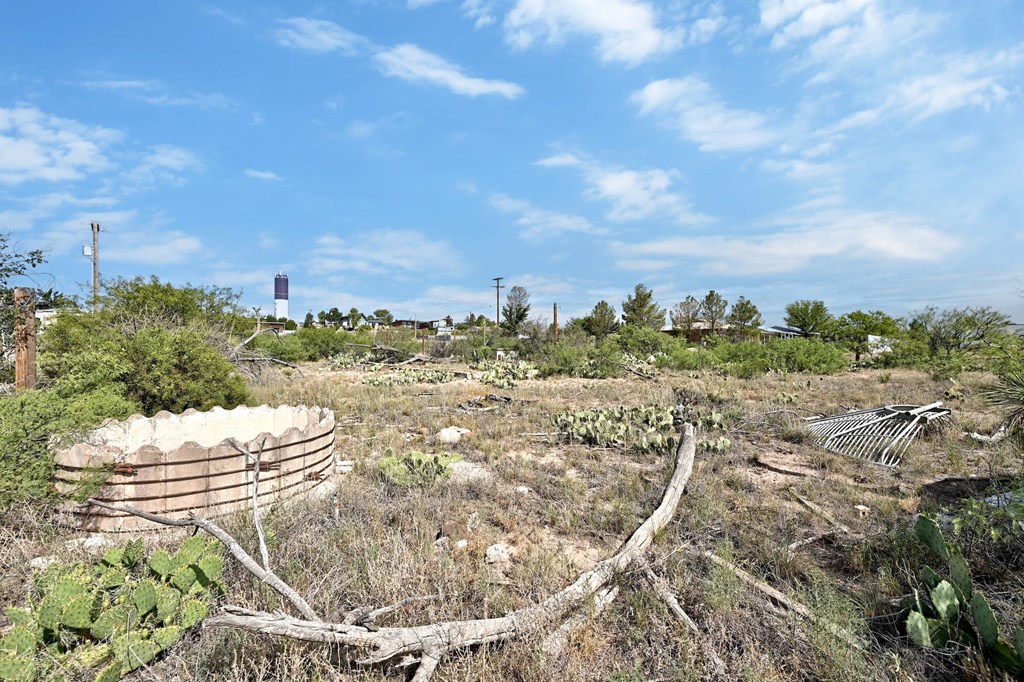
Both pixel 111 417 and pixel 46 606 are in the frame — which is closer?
pixel 46 606

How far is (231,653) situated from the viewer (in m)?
2.53

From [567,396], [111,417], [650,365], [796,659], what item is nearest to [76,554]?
[111,417]

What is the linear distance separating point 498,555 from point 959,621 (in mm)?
2817

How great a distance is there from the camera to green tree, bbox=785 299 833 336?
40469 millimetres

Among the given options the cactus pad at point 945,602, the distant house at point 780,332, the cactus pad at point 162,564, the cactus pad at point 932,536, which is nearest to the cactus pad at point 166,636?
the cactus pad at point 162,564

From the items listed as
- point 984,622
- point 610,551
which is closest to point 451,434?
point 610,551

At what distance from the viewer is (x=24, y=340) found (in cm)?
664

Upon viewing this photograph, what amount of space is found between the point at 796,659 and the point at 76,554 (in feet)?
16.1

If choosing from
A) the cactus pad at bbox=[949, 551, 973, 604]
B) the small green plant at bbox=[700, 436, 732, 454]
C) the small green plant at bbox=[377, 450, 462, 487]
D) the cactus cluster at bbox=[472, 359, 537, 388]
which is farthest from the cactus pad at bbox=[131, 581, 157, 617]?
the cactus cluster at bbox=[472, 359, 537, 388]

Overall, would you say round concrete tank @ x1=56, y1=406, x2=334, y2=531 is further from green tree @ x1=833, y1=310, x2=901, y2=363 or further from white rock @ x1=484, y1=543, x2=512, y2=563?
green tree @ x1=833, y1=310, x2=901, y2=363

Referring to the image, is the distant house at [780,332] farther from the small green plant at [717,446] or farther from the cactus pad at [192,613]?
the cactus pad at [192,613]

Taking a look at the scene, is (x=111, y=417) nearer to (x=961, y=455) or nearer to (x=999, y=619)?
(x=999, y=619)

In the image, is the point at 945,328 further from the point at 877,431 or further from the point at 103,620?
the point at 103,620

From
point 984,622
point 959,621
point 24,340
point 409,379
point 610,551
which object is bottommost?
point 610,551
